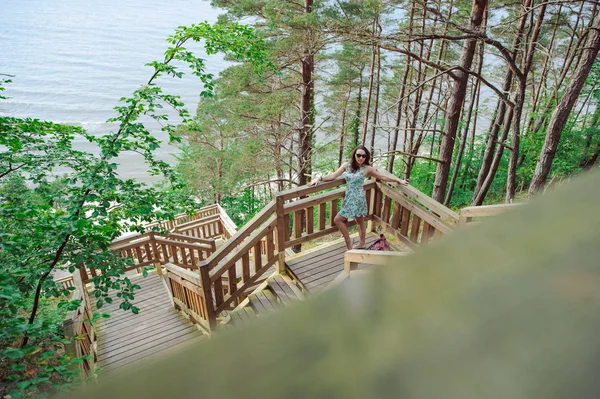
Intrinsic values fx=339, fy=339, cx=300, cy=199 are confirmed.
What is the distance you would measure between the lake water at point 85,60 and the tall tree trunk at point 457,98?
13.5 meters

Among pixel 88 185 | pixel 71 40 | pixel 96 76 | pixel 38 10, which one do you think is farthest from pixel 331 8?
pixel 38 10

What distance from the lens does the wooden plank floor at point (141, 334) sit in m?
4.95

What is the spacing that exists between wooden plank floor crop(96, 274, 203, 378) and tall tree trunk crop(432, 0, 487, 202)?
18.1 ft

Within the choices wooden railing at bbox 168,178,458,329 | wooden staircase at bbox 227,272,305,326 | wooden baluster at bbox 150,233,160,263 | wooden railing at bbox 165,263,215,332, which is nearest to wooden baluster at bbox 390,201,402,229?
wooden railing at bbox 168,178,458,329

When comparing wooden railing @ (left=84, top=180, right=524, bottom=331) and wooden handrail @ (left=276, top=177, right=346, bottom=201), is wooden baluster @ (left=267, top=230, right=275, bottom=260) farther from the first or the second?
wooden handrail @ (left=276, top=177, right=346, bottom=201)

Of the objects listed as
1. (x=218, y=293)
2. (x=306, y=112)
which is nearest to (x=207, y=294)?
(x=218, y=293)

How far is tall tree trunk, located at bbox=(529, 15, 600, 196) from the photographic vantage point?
4539 millimetres

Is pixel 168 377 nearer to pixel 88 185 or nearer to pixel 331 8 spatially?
pixel 88 185

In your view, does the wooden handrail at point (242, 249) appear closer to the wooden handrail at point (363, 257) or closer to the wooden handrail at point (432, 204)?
the wooden handrail at point (363, 257)

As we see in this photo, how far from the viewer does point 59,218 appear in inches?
102

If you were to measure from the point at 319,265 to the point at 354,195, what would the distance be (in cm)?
102

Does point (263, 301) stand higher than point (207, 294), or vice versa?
point (207, 294)

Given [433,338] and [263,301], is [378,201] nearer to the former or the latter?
[263,301]

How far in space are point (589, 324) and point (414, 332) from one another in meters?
0.15
